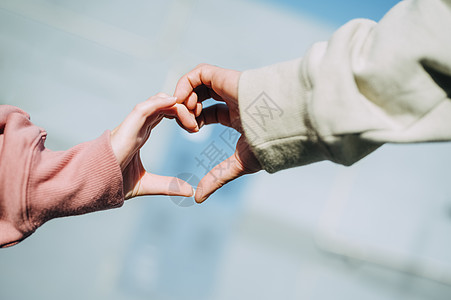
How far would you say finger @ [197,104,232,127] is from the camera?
38cm

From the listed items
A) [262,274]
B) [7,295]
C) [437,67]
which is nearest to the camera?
[437,67]

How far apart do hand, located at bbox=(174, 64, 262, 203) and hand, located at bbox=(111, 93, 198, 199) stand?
2cm

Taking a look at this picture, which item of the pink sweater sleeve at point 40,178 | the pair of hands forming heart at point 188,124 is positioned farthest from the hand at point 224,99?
the pink sweater sleeve at point 40,178

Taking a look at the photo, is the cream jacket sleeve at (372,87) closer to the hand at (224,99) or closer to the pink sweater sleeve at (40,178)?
the hand at (224,99)

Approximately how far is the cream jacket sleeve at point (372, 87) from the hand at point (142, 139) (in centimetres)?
13

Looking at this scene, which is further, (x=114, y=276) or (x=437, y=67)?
(x=114, y=276)

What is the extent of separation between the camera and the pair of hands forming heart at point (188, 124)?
11.1 inches

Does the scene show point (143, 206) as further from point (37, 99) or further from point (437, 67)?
point (437, 67)

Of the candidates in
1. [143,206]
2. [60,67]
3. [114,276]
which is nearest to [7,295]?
[114,276]

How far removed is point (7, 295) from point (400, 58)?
1043 mm

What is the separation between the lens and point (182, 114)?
0.33 meters

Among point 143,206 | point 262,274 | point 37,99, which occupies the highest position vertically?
point 37,99

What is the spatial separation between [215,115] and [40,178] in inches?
9.0

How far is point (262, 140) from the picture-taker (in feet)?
0.95
